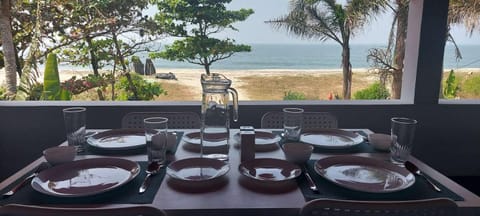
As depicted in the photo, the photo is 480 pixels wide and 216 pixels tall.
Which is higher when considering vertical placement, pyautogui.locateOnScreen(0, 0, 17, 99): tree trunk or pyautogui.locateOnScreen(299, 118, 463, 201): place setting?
pyautogui.locateOnScreen(0, 0, 17, 99): tree trunk

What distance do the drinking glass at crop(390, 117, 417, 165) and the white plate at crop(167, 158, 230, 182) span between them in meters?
0.66

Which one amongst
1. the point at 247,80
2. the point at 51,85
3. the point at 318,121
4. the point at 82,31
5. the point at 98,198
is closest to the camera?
the point at 98,198

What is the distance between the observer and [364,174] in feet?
4.12

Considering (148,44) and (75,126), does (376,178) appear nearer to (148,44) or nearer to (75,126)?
(75,126)

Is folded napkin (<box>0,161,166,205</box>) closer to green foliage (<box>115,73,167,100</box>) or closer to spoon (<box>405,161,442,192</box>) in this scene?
spoon (<box>405,161,442,192</box>)

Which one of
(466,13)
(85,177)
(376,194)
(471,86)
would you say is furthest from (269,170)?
(471,86)

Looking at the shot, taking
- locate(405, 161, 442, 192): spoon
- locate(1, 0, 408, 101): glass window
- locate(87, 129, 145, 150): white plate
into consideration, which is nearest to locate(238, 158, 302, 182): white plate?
locate(405, 161, 442, 192): spoon

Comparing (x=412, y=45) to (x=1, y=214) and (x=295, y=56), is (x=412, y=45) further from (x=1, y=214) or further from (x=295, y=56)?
(x=295, y=56)

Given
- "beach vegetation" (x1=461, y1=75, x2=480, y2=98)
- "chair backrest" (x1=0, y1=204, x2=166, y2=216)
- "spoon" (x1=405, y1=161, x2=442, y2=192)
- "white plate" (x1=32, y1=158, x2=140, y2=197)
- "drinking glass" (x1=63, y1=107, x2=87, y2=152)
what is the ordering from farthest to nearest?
1. "beach vegetation" (x1=461, y1=75, x2=480, y2=98)
2. "drinking glass" (x1=63, y1=107, x2=87, y2=152)
3. "spoon" (x1=405, y1=161, x2=442, y2=192)
4. "white plate" (x1=32, y1=158, x2=140, y2=197)
5. "chair backrest" (x1=0, y1=204, x2=166, y2=216)

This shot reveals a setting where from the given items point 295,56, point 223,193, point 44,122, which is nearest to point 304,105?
point 223,193

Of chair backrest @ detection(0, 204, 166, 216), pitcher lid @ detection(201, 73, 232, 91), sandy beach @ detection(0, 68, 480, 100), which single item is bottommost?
sandy beach @ detection(0, 68, 480, 100)

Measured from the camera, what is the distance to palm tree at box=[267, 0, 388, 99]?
4758mm

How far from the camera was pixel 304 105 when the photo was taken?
8.91 feet

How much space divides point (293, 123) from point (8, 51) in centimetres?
405
